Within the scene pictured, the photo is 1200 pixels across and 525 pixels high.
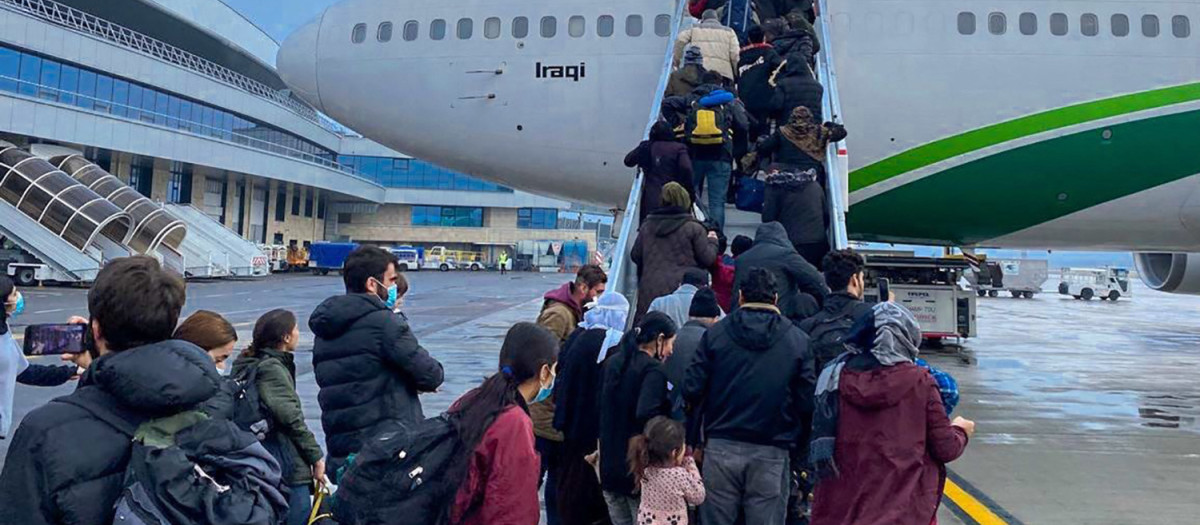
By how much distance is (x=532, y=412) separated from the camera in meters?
4.52

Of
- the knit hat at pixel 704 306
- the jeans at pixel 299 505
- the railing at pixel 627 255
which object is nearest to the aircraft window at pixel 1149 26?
the railing at pixel 627 255

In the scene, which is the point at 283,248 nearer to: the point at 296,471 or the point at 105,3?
the point at 105,3

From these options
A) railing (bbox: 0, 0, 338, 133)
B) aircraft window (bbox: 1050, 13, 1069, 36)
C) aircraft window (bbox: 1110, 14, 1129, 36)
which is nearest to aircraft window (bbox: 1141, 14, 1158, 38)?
aircraft window (bbox: 1110, 14, 1129, 36)

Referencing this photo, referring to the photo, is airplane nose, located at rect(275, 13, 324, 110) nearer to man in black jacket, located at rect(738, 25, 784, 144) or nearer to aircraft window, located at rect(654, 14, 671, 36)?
aircraft window, located at rect(654, 14, 671, 36)

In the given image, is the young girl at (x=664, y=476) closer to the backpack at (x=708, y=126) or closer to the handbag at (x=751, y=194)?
the backpack at (x=708, y=126)

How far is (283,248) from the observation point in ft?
165

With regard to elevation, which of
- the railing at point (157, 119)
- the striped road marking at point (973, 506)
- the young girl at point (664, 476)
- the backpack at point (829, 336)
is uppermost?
the railing at point (157, 119)

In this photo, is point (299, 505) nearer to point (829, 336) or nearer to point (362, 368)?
point (362, 368)

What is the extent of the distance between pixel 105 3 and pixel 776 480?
44687 mm

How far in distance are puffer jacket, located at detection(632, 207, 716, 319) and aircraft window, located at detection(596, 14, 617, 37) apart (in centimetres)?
550

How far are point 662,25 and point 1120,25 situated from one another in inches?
215

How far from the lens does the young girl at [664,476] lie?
11.5 ft

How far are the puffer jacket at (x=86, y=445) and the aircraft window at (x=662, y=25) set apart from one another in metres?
9.09

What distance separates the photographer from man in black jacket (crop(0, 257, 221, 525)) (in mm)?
1929
